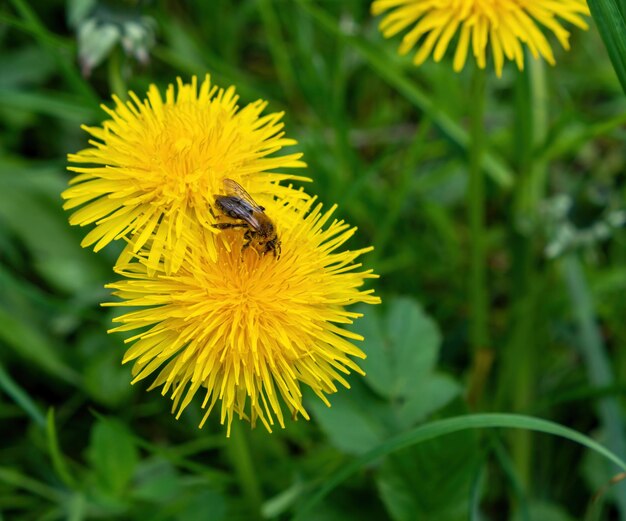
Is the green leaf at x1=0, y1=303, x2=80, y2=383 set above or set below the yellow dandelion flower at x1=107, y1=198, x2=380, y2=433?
above

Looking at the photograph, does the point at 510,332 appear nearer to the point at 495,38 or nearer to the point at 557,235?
the point at 557,235

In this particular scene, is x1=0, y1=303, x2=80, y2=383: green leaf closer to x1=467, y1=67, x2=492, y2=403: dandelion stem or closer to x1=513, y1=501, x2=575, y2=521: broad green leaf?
x1=467, y1=67, x2=492, y2=403: dandelion stem

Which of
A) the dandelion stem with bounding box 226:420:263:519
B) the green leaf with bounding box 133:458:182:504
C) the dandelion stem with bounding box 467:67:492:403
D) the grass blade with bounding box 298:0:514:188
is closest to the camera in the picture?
the dandelion stem with bounding box 226:420:263:519

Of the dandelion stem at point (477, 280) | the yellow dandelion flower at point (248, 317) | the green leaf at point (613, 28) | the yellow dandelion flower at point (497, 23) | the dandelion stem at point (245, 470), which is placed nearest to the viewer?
the yellow dandelion flower at point (248, 317)

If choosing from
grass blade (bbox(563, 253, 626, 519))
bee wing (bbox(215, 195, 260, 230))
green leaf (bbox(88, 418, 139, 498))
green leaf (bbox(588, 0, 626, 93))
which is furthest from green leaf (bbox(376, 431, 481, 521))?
green leaf (bbox(588, 0, 626, 93))

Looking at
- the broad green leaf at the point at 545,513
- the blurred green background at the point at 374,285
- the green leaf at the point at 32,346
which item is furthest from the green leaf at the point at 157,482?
the broad green leaf at the point at 545,513

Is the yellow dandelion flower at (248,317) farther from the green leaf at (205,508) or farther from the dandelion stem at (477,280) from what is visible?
the dandelion stem at (477,280)
